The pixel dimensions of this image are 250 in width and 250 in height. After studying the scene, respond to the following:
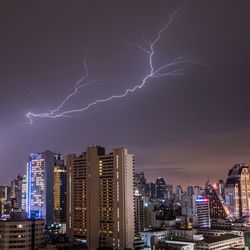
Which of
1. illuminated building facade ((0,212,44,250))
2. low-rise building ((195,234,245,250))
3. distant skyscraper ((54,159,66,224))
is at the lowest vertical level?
low-rise building ((195,234,245,250))

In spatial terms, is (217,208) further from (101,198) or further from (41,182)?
(101,198)

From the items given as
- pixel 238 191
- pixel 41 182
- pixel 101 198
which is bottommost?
pixel 101 198

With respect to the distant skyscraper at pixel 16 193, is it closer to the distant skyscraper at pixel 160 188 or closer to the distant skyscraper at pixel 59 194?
the distant skyscraper at pixel 59 194

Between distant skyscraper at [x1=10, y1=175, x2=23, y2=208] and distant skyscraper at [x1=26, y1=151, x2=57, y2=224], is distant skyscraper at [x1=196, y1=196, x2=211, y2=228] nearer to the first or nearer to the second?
distant skyscraper at [x1=26, y1=151, x2=57, y2=224]

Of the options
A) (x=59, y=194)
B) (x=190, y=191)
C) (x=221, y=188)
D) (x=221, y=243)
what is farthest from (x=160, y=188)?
(x=221, y=243)

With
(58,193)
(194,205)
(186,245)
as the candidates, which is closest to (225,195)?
(194,205)

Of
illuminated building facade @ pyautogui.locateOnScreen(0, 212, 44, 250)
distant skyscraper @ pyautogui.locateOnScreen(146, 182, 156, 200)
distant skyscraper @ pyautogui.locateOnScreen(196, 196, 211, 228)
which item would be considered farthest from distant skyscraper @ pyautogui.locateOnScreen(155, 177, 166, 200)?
illuminated building facade @ pyautogui.locateOnScreen(0, 212, 44, 250)
